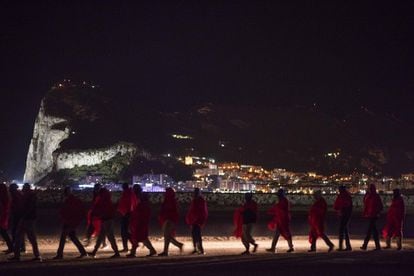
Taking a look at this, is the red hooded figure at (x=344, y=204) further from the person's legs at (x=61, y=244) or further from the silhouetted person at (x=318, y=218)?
the person's legs at (x=61, y=244)

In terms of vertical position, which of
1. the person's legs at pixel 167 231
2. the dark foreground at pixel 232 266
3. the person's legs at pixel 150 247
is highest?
the person's legs at pixel 167 231

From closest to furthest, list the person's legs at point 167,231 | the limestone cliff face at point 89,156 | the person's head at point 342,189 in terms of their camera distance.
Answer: the person's legs at point 167,231 → the person's head at point 342,189 → the limestone cliff face at point 89,156

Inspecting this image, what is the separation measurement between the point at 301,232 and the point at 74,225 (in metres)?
13.7

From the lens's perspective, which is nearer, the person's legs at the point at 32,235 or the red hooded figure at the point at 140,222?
the person's legs at the point at 32,235

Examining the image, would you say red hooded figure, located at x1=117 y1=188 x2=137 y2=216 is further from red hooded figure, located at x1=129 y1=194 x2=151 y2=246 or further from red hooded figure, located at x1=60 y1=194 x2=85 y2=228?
red hooded figure, located at x1=60 y1=194 x2=85 y2=228

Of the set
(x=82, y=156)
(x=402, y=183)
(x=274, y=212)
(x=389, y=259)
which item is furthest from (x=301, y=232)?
(x=402, y=183)

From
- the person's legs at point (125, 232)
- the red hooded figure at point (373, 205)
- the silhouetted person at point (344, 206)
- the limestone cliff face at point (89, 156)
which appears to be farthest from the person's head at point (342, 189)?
the limestone cliff face at point (89, 156)

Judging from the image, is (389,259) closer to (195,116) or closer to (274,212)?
(274,212)

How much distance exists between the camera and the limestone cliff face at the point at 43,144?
109 m

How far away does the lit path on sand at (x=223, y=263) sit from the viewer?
13469 mm

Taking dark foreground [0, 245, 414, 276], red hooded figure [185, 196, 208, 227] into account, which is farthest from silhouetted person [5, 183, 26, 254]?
red hooded figure [185, 196, 208, 227]

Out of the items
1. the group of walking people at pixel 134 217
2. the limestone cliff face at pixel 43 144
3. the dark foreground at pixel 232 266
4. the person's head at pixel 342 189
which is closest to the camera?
the dark foreground at pixel 232 266

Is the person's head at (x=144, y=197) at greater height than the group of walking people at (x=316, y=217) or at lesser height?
Answer: greater

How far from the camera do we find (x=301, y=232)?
2784 cm
